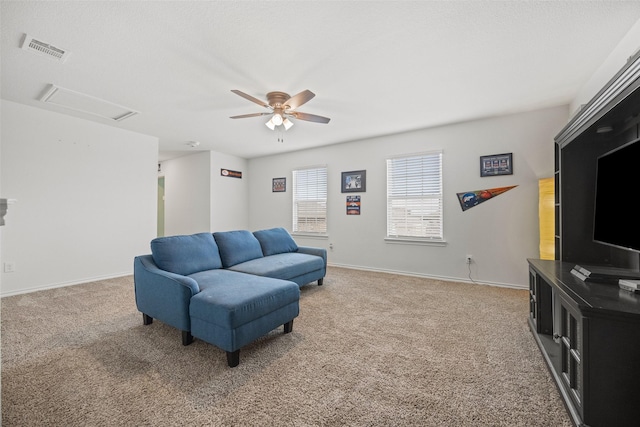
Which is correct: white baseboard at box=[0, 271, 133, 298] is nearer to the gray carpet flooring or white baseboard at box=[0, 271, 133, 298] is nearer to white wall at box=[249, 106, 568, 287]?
the gray carpet flooring

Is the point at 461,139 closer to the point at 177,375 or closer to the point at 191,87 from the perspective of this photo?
the point at 191,87

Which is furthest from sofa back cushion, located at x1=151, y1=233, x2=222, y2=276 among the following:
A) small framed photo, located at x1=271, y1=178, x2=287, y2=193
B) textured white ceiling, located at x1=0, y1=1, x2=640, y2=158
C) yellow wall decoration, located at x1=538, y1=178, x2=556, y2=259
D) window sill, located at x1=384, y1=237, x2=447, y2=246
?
yellow wall decoration, located at x1=538, y1=178, x2=556, y2=259

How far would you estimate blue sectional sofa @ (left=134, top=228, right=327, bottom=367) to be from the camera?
1915mm

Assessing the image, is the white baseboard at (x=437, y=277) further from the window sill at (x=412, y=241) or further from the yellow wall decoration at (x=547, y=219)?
the yellow wall decoration at (x=547, y=219)

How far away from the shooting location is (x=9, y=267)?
3.47 m

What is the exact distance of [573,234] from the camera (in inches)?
89.7

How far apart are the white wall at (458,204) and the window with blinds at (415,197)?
5.1 inches

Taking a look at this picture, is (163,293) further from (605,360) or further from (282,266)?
(605,360)

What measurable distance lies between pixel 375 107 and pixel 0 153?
4.91 meters

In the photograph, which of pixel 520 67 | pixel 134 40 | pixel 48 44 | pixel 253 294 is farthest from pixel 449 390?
pixel 48 44

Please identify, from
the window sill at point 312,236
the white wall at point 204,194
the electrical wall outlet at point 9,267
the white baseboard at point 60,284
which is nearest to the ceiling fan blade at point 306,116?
the window sill at point 312,236

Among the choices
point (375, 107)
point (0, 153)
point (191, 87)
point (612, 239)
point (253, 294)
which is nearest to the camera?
point (612, 239)

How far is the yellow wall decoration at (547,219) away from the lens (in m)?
3.14

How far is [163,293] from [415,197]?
396cm
